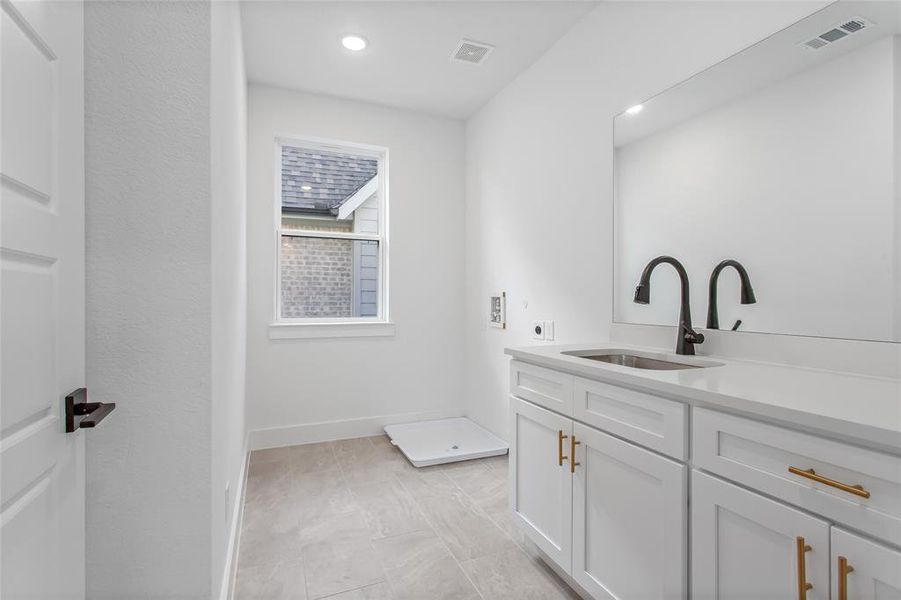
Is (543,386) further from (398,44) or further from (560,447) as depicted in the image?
(398,44)

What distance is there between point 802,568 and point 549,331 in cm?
188

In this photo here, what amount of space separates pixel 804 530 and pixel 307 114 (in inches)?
143

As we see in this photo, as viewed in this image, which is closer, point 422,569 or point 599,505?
point 599,505

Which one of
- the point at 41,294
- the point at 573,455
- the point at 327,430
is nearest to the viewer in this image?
the point at 41,294

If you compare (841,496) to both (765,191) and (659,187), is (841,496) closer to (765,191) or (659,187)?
(765,191)

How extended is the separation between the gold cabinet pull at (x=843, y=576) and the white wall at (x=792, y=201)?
0.78m

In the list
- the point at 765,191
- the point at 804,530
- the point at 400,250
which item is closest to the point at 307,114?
the point at 400,250

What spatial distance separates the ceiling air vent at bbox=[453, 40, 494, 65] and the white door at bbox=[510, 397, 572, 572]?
6.99 ft

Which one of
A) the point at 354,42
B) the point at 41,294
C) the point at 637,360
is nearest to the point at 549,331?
the point at 637,360

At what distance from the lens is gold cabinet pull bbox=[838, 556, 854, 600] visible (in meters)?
0.88

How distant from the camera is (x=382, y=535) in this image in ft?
7.02

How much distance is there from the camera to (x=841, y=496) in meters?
0.90

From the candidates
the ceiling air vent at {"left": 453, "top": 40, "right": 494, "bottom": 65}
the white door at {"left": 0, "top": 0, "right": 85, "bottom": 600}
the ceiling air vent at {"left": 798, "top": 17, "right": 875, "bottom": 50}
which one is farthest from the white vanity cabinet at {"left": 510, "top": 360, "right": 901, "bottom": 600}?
the ceiling air vent at {"left": 453, "top": 40, "right": 494, "bottom": 65}

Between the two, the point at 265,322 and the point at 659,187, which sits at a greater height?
the point at 659,187
